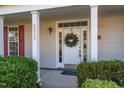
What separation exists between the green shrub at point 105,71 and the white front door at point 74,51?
445 cm

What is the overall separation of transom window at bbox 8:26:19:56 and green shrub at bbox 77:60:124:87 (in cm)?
687

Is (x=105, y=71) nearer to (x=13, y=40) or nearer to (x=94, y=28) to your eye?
(x=94, y=28)

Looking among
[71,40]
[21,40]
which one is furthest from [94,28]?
[21,40]

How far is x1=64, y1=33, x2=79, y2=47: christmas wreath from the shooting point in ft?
34.4

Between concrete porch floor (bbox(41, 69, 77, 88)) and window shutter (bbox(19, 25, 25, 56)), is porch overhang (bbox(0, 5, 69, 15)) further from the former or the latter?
A: window shutter (bbox(19, 25, 25, 56))

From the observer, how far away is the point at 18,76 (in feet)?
18.2

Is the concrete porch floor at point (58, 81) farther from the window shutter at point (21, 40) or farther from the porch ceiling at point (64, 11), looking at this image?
the window shutter at point (21, 40)

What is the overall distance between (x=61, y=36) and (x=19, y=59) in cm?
429

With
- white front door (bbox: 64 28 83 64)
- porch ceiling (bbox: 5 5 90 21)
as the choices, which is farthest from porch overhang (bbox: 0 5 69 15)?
white front door (bbox: 64 28 83 64)

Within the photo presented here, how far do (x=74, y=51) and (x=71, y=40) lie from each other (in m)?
0.58

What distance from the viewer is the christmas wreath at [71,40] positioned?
10.5 m

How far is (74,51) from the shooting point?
34.8 ft
